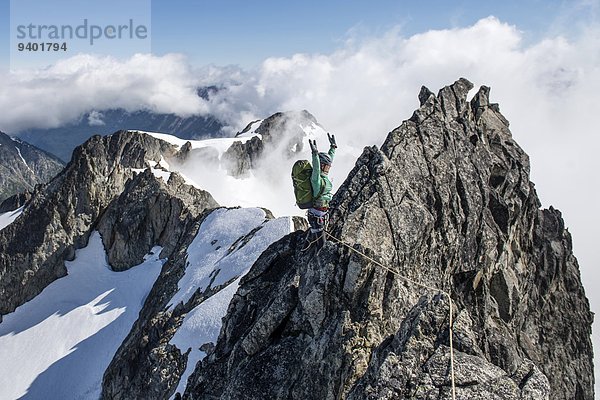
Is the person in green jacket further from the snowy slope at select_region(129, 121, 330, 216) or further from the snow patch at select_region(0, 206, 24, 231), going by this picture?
the snowy slope at select_region(129, 121, 330, 216)

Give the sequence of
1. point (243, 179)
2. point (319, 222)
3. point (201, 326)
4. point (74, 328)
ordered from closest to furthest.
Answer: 1. point (319, 222)
2. point (201, 326)
3. point (74, 328)
4. point (243, 179)

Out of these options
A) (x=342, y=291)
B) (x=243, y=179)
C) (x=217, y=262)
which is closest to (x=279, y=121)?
(x=243, y=179)

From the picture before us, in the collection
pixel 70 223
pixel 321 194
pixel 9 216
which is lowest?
pixel 321 194

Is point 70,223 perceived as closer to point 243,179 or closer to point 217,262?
point 217,262

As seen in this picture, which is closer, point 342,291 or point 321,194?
point 342,291

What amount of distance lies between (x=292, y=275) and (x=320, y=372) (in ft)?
18.2

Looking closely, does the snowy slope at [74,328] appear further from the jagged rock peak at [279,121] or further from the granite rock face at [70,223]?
the jagged rock peak at [279,121]

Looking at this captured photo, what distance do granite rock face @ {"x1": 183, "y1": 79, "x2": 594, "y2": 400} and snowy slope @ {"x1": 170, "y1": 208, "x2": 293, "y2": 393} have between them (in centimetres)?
1387

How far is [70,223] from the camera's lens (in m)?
82.1

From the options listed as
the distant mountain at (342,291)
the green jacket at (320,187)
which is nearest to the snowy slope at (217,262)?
the distant mountain at (342,291)

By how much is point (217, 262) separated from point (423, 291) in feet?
110

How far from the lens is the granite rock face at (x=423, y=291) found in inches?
506

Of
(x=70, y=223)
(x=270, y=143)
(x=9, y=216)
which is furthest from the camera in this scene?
(x=270, y=143)

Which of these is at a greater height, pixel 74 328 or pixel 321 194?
pixel 321 194
